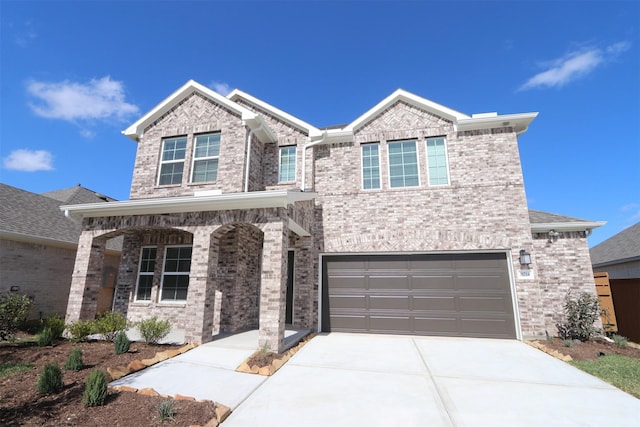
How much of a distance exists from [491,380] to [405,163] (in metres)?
6.48

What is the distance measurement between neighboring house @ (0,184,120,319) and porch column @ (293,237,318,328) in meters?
8.33

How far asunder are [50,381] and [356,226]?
24.3 ft

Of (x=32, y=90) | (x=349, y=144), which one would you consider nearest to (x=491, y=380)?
(x=349, y=144)

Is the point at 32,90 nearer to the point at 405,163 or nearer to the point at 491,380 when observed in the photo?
the point at 405,163

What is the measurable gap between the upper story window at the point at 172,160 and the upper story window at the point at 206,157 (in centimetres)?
47

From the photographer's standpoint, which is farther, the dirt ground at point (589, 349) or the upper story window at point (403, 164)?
the upper story window at point (403, 164)

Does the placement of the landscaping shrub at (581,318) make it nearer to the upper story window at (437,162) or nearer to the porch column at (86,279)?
the upper story window at (437,162)

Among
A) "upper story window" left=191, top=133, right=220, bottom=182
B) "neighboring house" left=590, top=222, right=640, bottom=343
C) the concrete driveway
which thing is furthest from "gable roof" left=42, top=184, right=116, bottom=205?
"neighboring house" left=590, top=222, right=640, bottom=343

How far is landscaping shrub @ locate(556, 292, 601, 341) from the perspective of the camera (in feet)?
25.2

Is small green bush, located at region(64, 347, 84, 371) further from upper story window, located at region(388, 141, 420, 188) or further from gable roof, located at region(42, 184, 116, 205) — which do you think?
gable roof, located at region(42, 184, 116, 205)

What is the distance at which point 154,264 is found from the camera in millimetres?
9445

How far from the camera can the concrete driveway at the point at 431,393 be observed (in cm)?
359

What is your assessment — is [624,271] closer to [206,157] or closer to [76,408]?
[206,157]

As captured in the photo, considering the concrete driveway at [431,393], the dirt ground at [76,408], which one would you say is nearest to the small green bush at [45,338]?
the dirt ground at [76,408]
